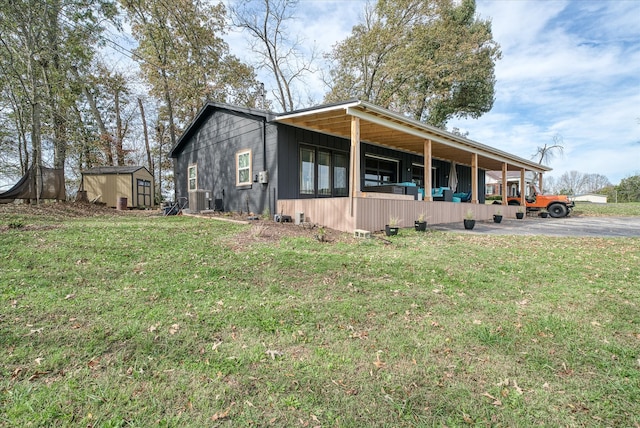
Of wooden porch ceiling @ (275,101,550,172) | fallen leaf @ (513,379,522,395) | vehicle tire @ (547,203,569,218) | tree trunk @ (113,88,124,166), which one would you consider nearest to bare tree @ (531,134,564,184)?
vehicle tire @ (547,203,569,218)

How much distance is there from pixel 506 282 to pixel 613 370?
186 cm

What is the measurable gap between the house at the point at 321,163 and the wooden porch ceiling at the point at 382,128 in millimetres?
31

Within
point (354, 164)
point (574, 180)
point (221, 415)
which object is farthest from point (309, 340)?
point (574, 180)

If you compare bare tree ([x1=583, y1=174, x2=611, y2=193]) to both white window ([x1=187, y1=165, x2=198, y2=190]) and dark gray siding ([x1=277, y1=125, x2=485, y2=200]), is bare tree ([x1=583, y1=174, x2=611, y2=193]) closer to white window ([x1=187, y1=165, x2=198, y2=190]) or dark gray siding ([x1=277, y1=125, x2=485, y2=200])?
dark gray siding ([x1=277, y1=125, x2=485, y2=200])

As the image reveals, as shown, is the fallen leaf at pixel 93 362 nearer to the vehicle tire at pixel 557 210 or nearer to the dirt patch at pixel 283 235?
the dirt patch at pixel 283 235

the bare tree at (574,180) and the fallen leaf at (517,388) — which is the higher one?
the bare tree at (574,180)

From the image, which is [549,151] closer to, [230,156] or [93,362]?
[230,156]

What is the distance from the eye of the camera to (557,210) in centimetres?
1484

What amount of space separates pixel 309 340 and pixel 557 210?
55.4 feet

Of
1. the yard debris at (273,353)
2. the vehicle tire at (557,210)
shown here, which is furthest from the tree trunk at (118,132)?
the vehicle tire at (557,210)

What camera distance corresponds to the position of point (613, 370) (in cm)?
219

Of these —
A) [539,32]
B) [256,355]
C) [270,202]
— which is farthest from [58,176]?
[539,32]

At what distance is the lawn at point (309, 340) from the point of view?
1792 mm

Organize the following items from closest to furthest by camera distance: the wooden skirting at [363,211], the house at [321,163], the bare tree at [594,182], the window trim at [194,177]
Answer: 1. the wooden skirting at [363,211]
2. the house at [321,163]
3. the window trim at [194,177]
4. the bare tree at [594,182]
